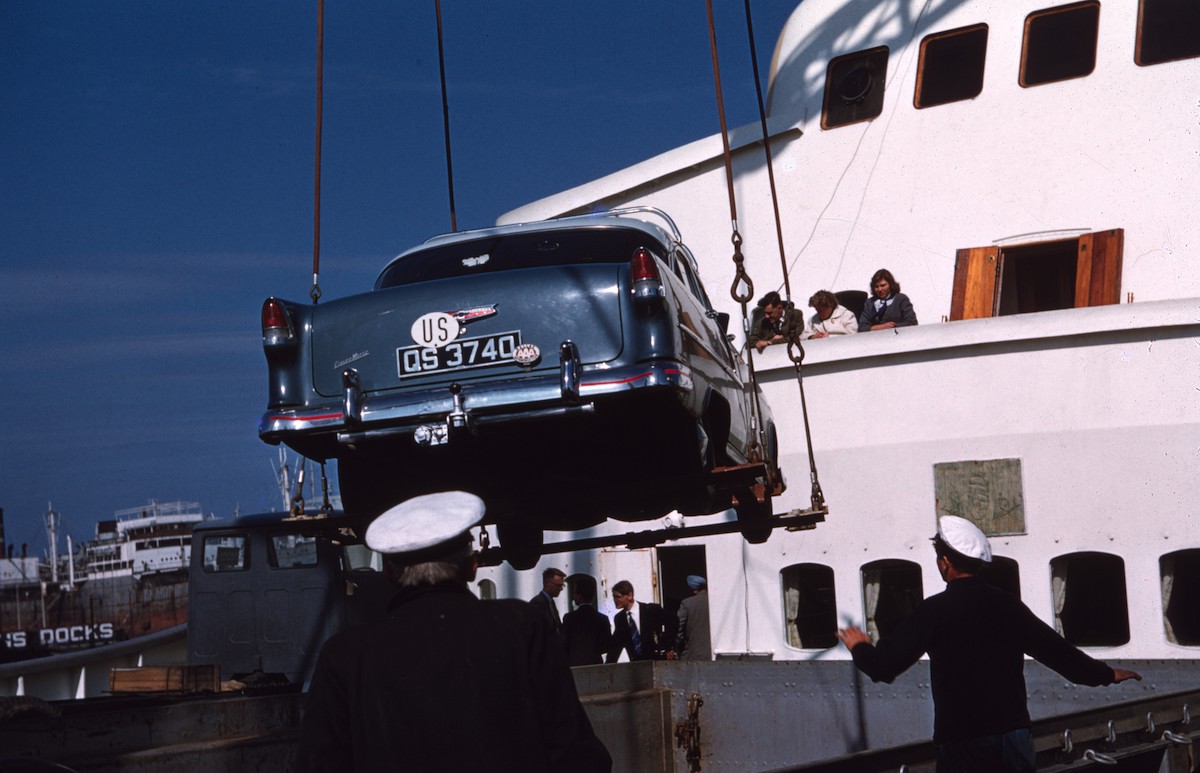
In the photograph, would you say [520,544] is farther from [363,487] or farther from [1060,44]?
[1060,44]

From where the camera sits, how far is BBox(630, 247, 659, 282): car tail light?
258 inches

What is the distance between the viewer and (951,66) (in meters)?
17.7

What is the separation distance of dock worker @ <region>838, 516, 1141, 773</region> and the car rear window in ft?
10.4

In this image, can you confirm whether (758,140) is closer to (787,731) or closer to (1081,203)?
(1081,203)

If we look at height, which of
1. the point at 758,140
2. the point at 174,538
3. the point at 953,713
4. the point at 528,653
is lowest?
the point at 174,538

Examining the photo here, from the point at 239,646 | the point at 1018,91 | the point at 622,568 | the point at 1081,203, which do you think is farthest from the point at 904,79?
the point at 239,646

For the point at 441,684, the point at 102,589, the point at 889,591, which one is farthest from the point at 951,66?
the point at 102,589

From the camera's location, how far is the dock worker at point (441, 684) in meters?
3.07

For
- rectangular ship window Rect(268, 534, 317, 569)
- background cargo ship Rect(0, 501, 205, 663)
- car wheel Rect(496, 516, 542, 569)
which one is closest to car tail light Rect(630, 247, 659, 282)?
car wheel Rect(496, 516, 542, 569)

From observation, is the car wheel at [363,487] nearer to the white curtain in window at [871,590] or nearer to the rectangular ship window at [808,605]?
the white curtain in window at [871,590]

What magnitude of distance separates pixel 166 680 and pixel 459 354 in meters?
6.16

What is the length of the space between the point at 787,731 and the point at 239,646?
9353mm

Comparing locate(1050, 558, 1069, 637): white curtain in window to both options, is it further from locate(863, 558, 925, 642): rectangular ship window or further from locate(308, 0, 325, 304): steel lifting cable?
locate(308, 0, 325, 304): steel lifting cable

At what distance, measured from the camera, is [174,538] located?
278 ft
